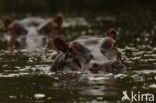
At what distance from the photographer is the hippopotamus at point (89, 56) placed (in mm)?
10305

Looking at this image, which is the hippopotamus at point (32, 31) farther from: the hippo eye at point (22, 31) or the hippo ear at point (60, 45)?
the hippo ear at point (60, 45)

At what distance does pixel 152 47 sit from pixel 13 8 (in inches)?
830

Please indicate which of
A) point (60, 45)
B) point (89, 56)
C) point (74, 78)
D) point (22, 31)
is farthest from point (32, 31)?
point (74, 78)

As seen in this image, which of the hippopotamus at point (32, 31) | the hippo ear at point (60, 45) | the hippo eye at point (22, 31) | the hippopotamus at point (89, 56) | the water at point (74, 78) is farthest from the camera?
the hippo eye at point (22, 31)

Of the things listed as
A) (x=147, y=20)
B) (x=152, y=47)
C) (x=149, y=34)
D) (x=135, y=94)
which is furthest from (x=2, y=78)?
(x=147, y=20)

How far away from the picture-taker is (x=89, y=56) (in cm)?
1063

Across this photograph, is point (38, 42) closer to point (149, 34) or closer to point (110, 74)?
point (149, 34)

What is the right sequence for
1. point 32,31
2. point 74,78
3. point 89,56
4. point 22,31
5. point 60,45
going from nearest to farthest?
point 74,78
point 89,56
point 60,45
point 32,31
point 22,31

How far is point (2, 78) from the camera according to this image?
10.3 meters

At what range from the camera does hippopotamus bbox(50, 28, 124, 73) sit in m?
10.3

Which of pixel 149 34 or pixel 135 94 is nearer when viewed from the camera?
pixel 135 94

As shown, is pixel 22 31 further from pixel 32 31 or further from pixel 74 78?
pixel 74 78

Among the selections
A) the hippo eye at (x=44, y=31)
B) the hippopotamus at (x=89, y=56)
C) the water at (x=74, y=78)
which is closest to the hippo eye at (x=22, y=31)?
the hippo eye at (x=44, y=31)

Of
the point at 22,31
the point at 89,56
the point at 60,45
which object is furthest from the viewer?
the point at 22,31
